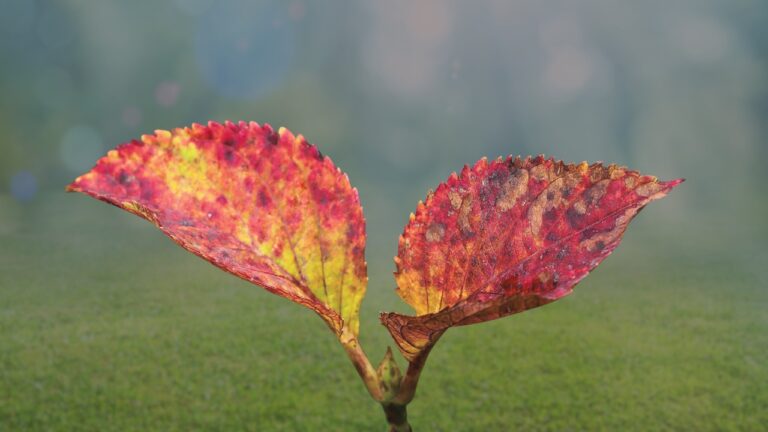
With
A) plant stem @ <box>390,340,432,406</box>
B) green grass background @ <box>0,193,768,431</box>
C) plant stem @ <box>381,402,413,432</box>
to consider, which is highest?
green grass background @ <box>0,193,768,431</box>

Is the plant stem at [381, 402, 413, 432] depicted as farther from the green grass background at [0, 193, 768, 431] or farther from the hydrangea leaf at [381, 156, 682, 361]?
the green grass background at [0, 193, 768, 431]

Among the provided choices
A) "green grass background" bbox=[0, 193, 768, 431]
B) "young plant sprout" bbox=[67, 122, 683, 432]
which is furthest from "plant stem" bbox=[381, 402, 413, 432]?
"green grass background" bbox=[0, 193, 768, 431]

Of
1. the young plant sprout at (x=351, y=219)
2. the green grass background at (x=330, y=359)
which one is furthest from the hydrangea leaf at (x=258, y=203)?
the green grass background at (x=330, y=359)

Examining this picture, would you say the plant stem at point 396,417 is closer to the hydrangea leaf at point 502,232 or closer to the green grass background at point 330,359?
the hydrangea leaf at point 502,232

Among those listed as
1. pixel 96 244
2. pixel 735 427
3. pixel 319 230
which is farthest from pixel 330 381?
pixel 96 244

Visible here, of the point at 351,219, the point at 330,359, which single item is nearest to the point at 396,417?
the point at 351,219

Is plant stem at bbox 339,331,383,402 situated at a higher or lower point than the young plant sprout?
lower

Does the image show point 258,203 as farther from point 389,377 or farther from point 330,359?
point 330,359

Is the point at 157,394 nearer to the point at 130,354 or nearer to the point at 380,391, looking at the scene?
the point at 130,354
